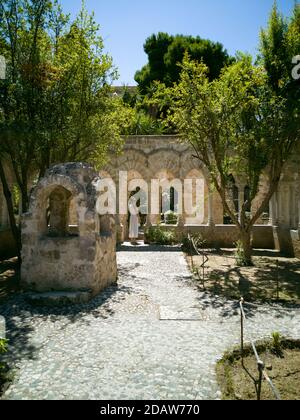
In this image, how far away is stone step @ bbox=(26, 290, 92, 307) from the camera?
7.76 metres

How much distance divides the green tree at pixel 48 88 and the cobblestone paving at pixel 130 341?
450 cm

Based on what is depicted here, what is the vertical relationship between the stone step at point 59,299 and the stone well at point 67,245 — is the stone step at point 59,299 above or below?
below

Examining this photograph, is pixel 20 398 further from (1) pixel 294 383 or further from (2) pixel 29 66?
(2) pixel 29 66

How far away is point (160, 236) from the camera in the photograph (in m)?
17.1

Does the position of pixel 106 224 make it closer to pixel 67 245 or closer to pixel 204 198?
pixel 67 245

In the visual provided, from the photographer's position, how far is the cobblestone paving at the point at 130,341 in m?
4.27

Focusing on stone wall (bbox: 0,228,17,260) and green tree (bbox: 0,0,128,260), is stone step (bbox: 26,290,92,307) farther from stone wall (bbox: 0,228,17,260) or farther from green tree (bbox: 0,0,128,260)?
stone wall (bbox: 0,228,17,260)

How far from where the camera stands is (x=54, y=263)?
8.54m

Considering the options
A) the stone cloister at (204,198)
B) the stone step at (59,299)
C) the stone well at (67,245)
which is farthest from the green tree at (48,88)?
the stone cloister at (204,198)

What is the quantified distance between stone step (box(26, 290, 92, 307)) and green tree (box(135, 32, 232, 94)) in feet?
85.8

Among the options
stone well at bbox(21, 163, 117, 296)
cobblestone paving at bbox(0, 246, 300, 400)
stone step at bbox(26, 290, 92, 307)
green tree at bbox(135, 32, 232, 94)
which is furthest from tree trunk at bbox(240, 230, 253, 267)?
green tree at bbox(135, 32, 232, 94)

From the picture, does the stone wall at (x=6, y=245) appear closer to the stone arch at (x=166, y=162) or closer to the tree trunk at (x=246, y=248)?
the stone arch at (x=166, y=162)

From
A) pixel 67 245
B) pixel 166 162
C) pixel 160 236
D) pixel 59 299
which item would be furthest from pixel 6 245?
pixel 166 162

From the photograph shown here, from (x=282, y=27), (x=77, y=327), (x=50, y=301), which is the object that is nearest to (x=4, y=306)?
(x=50, y=301)
